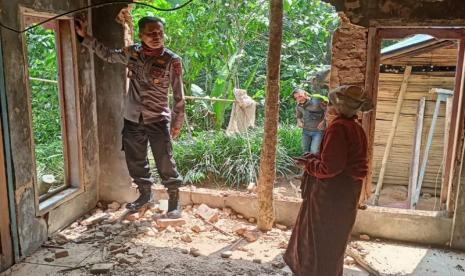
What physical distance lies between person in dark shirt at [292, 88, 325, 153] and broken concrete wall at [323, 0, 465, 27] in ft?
7.59

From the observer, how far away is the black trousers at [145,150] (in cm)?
458

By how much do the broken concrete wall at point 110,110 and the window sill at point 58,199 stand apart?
436mm

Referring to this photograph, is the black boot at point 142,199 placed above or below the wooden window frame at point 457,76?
below

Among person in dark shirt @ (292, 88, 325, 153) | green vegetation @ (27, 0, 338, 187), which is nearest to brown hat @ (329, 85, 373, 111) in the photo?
person in dark shirt @ (292, 88, 325, 153)

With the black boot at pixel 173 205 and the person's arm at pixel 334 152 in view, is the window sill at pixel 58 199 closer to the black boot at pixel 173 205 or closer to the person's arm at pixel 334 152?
the black boot at pixel 173 205

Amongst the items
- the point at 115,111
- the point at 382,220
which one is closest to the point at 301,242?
the point at 382,220

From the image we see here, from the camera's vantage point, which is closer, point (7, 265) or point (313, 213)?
point (313, 213)

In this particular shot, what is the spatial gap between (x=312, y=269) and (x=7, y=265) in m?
2.65

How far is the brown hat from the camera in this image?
2.86 meters

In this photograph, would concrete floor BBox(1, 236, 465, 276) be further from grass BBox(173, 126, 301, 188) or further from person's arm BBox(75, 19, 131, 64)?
grass BBox(173, 126, 301, 188)

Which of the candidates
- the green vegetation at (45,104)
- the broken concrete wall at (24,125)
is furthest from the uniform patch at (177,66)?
the green vegetation at (45,104)

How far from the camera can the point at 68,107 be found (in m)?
4.73

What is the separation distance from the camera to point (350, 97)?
287 cm

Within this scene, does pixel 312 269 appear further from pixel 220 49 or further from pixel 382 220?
pixel 220 49
